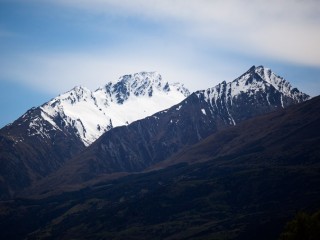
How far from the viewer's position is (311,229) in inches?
7564

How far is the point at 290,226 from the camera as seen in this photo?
641 ft

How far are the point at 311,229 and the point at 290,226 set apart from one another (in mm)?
7087
